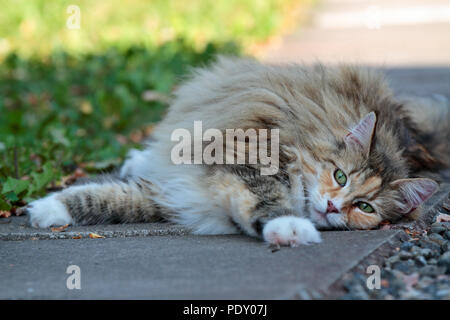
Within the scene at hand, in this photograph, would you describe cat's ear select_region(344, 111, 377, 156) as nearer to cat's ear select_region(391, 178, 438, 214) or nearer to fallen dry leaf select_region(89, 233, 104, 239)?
cat's ear select_region(391, 178, 438, 214)

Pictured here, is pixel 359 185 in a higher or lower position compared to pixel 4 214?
higher

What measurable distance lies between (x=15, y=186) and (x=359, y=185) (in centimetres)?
190

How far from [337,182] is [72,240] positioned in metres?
1.27

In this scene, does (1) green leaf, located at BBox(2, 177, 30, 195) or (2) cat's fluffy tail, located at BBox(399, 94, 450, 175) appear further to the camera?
(2) cat's fluffy tail, located at BBox(399, 94, 450, 175)

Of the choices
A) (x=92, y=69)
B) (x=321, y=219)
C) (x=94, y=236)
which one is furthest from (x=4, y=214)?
(x=92, y=69)

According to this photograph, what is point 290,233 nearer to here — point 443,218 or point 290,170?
point 290,170

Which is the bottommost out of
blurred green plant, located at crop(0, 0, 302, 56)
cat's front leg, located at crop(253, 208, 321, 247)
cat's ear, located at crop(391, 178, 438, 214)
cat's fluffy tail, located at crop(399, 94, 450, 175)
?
cat's front leg, located at crop(253, 208, 321, 247)

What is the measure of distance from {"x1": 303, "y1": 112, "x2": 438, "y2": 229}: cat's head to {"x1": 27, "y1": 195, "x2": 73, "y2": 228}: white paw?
1258 mm

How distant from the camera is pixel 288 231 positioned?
104 inches

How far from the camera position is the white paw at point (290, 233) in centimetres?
263

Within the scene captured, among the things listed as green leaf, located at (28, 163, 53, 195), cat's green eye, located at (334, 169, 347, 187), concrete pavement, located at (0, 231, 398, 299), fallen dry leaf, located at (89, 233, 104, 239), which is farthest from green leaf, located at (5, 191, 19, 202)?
cat's green eye, located at (334, 169, 347, 187)

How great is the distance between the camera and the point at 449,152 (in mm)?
3732

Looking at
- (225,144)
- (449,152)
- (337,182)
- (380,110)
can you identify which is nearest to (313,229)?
(337,182)

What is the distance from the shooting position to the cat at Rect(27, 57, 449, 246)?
2920mm
